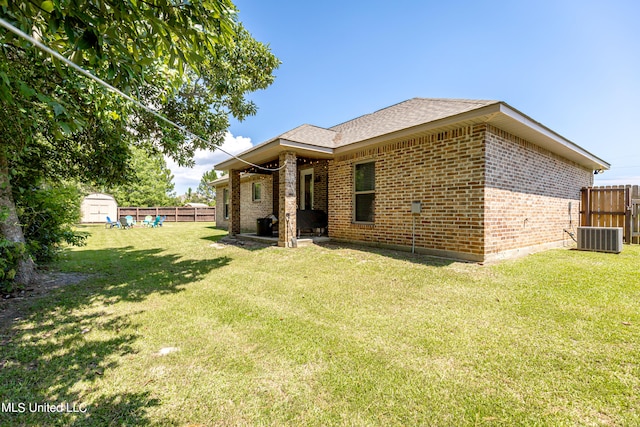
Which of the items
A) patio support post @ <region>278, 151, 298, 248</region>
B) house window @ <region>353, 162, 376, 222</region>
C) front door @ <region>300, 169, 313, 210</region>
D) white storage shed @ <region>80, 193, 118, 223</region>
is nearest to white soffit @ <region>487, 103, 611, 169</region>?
house window @ <region>353, 162, 376, 222</region>

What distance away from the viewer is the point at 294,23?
8.30 m

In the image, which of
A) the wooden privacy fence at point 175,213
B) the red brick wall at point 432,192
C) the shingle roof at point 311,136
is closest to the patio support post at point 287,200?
the shingle roof at point 311,136

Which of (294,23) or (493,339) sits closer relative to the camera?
(493,339)

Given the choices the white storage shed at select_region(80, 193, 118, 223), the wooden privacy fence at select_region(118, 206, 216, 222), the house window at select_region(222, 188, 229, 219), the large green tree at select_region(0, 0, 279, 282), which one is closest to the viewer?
the large green tree at select_region(0, 0, 279, 282)

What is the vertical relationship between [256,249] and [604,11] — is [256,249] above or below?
below

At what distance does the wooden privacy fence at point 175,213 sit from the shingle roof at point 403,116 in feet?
69.6

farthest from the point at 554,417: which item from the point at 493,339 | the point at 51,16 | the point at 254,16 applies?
the point at 254,16

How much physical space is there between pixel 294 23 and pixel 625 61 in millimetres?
9177

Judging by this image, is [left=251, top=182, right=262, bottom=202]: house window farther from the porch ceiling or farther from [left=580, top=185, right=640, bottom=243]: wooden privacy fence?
[left=580, top=185, right=640, bottom=243]: wooden privacy fence

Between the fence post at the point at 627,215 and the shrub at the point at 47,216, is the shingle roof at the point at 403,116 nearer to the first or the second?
the shrub at the point at 47,216

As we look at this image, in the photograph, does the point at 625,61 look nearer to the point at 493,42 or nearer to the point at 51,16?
the point at 493,42

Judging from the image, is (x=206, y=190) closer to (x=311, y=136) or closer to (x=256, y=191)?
(x=256, y=191)

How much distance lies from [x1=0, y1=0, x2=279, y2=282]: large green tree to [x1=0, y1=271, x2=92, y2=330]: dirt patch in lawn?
367mm

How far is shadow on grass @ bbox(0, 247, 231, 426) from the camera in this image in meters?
1.88
